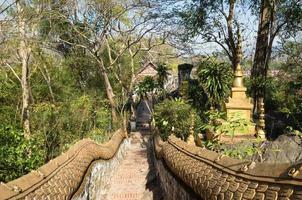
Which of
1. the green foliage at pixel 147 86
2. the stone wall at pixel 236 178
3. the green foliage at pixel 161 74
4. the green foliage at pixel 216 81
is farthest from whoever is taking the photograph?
the green foliage at pixel 147 86

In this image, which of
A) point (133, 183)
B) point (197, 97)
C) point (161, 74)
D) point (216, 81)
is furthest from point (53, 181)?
point (161, 74)

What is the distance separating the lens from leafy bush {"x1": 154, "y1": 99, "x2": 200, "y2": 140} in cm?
1671

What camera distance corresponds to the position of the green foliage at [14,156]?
7555mm

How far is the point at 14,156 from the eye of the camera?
7715 millimetres

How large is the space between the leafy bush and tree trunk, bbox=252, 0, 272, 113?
3.54 meters

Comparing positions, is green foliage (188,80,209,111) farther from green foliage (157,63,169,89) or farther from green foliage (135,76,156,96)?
green foliage (135,76,156,96)

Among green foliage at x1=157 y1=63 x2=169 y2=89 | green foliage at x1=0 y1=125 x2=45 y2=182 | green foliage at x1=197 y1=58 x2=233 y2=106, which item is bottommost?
green foliage at x1=0 y1=125 x2=45 y2=182

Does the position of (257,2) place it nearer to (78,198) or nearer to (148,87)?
(148,87)

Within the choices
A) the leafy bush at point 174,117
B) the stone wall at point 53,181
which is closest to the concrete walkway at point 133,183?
the stone wall at point 53,181

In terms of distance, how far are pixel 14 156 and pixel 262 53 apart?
46.8 feet

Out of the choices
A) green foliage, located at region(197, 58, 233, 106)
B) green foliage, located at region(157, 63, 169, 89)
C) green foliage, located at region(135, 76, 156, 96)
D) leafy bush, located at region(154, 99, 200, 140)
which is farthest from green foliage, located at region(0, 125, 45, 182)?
green foliage, located at region(135, 76, 156, 96)

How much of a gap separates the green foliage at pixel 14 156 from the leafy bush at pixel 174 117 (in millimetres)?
8862

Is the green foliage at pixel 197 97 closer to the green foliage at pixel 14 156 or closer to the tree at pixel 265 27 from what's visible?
the tree at pixel 265 27

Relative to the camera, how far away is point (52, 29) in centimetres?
2647
